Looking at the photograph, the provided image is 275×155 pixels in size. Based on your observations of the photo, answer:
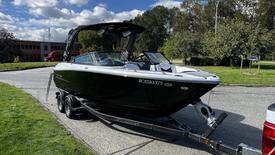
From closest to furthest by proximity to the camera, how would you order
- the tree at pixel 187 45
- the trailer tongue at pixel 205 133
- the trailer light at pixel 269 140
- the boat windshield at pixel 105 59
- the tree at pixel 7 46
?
the trailer light at pixel 269 140 < the trailer tongue at pixel 205 133 < the boat windshield at pixel 105 59 < the tree at pixel 187 45 < the tree at pixel 7 46

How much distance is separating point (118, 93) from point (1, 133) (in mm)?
2436

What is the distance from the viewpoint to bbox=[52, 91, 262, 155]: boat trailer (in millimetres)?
3943

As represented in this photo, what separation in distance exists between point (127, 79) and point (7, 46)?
5710cm

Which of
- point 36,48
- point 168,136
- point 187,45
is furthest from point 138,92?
point 36,48

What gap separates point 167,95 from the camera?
4930mm

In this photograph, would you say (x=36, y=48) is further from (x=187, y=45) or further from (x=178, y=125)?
(x=178, y=125)

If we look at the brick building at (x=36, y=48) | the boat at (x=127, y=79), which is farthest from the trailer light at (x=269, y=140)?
the brick building at (x=36, y=48)

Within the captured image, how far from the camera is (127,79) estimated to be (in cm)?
532

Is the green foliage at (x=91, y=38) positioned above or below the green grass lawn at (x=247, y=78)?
above

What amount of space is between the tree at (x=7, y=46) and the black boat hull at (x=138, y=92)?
5097cm

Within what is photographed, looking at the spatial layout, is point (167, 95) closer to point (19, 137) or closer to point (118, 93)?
point (118, 93)

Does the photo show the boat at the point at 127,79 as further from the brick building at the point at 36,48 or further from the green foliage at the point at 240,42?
the brick building at the point at 36,48

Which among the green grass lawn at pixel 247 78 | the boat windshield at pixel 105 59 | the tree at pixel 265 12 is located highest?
the tree at pixel 265 12

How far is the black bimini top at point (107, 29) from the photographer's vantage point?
23.6ft
